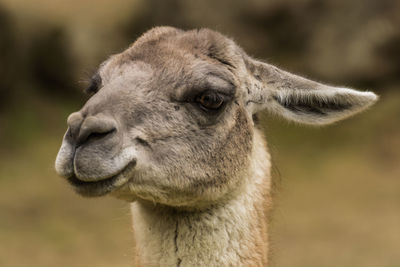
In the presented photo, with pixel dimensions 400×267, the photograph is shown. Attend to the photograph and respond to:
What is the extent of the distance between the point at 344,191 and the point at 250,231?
8167 millimetres

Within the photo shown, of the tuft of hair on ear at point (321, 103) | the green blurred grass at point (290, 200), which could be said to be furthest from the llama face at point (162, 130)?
the green blurred grass at point (290, 200)

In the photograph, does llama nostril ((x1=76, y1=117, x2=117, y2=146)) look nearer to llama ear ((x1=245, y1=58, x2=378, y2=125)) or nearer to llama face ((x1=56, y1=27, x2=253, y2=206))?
llama face ((x1=56, y1=27, x2=253, y2=206))

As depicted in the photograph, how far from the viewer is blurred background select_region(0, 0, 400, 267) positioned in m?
12.3

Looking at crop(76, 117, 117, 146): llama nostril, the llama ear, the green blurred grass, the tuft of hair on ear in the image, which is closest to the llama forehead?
the llama ear

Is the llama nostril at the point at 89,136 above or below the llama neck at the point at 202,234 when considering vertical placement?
above

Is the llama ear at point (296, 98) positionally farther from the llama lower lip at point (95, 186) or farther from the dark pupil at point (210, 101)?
the llama lower lip at point (95, 186)

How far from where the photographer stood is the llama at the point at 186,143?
3996mm

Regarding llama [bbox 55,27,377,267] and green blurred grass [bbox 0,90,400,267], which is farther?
green blurred grass [bbox 0,90,400,267]

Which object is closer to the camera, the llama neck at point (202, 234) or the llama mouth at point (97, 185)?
the llama mouth at point (97, 185)

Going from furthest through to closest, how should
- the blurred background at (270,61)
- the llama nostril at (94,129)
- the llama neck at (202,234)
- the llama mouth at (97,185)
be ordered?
the blurred background at (270,61) < the llama neck at (202,234) < the llama mouth at (97,185) < the llama nostril at (94,129)

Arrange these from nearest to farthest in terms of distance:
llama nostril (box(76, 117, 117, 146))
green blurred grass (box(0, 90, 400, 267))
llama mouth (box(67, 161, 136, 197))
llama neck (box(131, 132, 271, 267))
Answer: llama nostril (box(76, 117, 117, 146)), llama mouth (box(67, 161, 136, 197)), llama neck (box(131, 132, 271, 267)), green blurred grass (box(0, 90, 400, 267))

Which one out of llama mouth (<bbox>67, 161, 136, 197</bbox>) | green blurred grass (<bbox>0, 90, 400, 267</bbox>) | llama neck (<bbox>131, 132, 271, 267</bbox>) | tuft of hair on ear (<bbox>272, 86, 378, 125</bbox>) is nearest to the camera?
llama mouth (<bbox>67, 161, 136, 197</bbox>)

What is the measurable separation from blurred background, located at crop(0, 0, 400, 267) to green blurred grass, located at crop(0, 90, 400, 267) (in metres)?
0.03

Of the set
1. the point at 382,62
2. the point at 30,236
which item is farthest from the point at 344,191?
the point at 30,236
